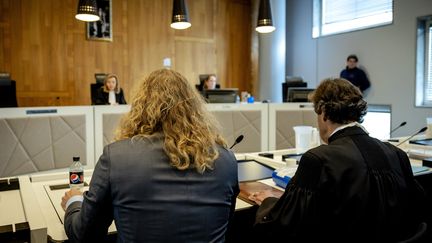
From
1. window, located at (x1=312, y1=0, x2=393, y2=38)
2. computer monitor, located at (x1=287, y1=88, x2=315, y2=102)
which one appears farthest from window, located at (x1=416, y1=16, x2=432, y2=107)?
computer monitor, located at (x1=287, y1=88, x2=315, y2=102)

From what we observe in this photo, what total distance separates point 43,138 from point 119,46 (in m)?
3.38

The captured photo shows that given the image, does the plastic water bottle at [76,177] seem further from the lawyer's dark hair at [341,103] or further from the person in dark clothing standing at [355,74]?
the person in dark clothing standing at [355,74]

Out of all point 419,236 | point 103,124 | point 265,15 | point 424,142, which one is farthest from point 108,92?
point 419,236

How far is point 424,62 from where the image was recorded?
566 centimetres

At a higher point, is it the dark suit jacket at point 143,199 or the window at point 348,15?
the window at point 348,15

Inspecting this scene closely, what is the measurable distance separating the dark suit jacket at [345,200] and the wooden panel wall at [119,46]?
3.99 m

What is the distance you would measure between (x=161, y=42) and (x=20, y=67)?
2336mm

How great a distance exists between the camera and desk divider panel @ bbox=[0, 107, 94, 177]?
11.3 feet

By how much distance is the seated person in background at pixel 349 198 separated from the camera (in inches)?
49.7

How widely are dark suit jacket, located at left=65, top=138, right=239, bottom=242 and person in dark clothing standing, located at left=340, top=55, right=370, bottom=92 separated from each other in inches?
Answer: 224

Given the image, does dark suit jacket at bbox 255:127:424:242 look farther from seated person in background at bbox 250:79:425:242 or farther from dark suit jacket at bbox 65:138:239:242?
dark suit jacket at bbox 65:138:239:242

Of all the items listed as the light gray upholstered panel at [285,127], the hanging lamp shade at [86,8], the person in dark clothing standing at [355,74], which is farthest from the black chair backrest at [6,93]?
the person in dark clothing standing at [355,74]

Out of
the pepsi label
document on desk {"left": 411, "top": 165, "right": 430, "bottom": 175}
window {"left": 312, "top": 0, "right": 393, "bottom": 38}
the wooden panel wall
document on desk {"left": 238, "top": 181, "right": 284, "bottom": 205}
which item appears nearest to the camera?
document on desk {"left": 238, "top": 181, "right": 284, "bottom": 205}

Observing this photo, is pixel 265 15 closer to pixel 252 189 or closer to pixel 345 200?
pixel 252 189
